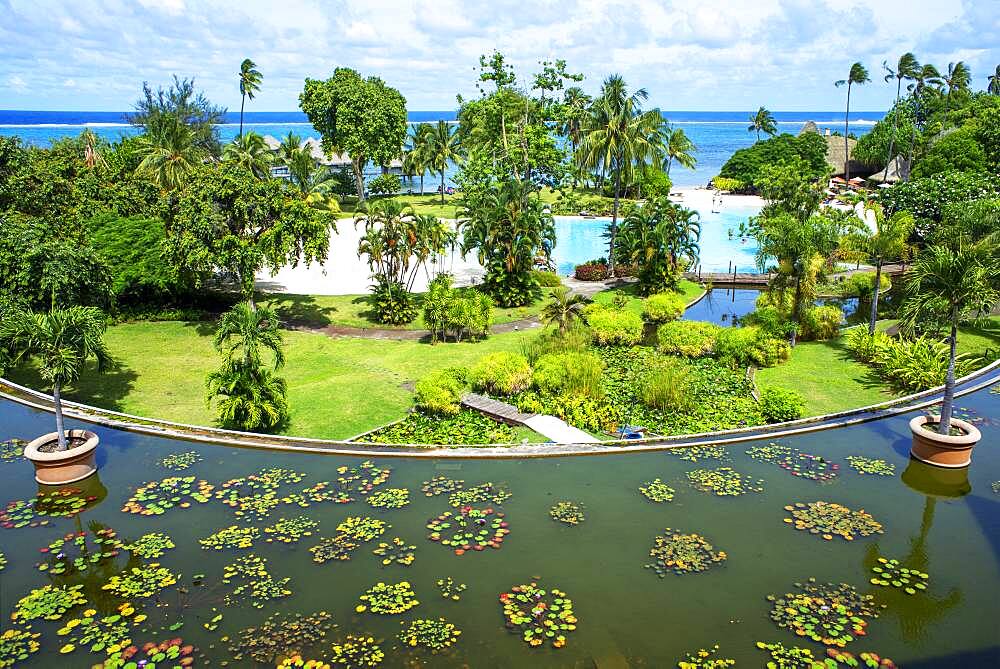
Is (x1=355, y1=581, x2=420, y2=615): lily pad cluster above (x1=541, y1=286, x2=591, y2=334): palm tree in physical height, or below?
below

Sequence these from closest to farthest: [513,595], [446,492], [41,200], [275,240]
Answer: [513,595]
[446,492]
[275,240]
[41,200]

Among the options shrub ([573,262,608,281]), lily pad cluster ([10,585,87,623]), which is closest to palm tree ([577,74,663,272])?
shrub ([573,262,608,281])

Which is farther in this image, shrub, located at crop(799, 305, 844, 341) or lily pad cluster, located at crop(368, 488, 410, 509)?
shrub, located at crop(799, 305, 844, 341)

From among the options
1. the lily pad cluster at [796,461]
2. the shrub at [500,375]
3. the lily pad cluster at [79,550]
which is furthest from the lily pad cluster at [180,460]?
the lily pad cluster at [796,461]

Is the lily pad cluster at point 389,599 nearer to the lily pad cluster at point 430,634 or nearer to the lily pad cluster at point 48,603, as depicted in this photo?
the lily pad cluster at point 430,634

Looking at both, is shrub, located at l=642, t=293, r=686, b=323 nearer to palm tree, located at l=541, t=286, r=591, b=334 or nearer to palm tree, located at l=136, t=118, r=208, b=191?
palm tree, located at l=541, t=286, r=591, b=334

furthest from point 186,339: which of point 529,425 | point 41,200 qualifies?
point 529,425

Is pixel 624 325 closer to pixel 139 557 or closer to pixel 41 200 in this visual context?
pixel 139 557
